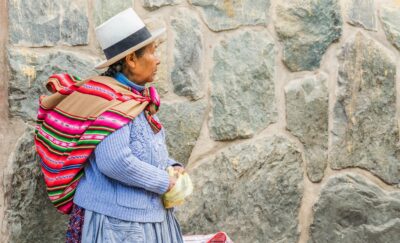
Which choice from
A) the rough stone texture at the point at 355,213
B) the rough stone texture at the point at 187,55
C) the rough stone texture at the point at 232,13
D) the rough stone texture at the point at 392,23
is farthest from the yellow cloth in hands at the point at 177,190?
the rough stone texture at the point at 392,23

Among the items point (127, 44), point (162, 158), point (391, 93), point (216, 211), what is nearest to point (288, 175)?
point (216, 211)

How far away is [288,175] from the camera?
3.83 metres

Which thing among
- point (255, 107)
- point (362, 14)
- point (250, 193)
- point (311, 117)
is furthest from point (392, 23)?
point (250, 193)

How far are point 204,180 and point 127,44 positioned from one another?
42.1 inches

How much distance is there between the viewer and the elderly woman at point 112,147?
262 cm

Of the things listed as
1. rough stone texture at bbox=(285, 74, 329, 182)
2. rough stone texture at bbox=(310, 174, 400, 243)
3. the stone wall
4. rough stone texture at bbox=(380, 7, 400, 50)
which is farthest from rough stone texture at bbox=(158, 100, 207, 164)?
rough stone texture at bbox=(380, 7, 400, 50)

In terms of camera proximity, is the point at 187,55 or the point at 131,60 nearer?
the point at 131,60

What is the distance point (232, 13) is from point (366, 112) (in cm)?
91

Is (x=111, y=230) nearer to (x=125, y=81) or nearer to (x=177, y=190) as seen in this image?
(x=177, y=190)

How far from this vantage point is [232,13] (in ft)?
11.8

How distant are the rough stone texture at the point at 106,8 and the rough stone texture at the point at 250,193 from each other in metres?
0.82

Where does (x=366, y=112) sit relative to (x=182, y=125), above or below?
below

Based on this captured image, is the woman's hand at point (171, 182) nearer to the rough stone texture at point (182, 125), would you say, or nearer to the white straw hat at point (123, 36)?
the white straw hat at point (123, 36)

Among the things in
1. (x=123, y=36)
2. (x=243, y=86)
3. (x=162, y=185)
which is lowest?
(x=243, y=86)
